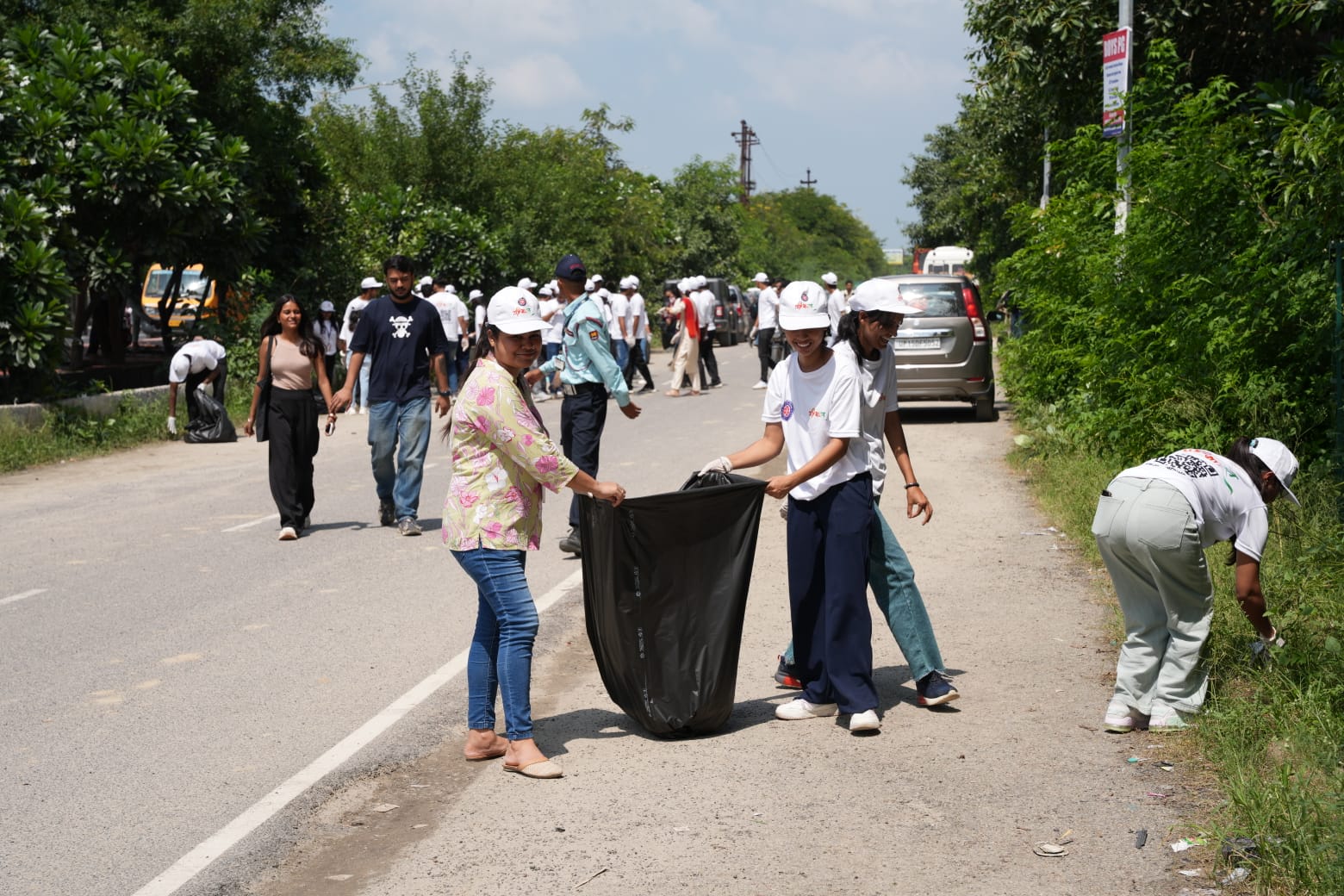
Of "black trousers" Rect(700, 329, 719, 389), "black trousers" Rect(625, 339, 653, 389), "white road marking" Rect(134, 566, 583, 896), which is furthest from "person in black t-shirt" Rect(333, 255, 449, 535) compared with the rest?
"black trousers" Rect(700, 329, 719, 389)

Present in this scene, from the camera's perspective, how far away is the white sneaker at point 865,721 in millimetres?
5730

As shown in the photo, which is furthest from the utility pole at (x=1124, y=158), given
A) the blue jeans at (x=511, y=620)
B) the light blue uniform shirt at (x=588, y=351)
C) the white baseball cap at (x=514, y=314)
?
the blue jeans at (x=511, y=620)

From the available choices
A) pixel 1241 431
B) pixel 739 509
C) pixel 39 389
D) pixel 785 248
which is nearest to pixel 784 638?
pixel 739 509

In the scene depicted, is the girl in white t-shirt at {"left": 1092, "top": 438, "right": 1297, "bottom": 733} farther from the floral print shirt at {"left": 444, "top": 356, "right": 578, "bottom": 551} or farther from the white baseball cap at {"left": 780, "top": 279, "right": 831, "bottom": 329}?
the floral print shirt at {"left": 444, "top": 356, "right": 578, "bottom": 551}

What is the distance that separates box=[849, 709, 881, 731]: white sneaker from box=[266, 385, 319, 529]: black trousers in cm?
619

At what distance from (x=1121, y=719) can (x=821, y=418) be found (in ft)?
5.41

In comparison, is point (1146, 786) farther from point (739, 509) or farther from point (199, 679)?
point (199, 679)

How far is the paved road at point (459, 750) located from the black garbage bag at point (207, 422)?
325 inches

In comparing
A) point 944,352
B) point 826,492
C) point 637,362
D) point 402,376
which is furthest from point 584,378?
point 637,362

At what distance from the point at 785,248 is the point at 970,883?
10868 cm

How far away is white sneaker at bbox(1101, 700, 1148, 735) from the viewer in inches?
224

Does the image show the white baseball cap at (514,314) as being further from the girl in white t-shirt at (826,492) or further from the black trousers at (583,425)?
the black trousers at (583,425)

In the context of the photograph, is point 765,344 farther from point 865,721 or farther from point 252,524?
point 865,721

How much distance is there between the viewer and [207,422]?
18422 millimetres
